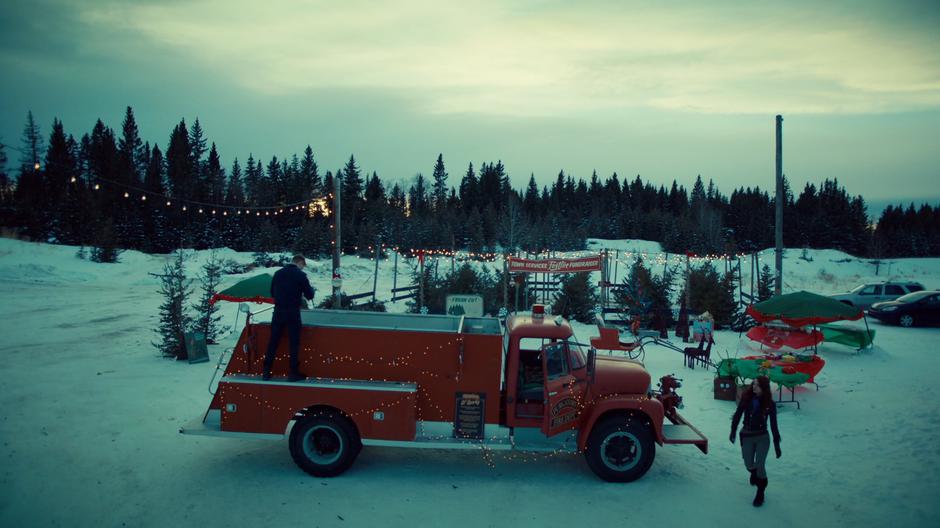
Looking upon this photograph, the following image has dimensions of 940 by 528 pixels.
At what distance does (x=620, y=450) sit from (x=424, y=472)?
2.70 metres

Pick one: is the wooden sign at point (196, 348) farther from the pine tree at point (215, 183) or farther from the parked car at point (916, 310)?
the pine tree at point (215, 183)

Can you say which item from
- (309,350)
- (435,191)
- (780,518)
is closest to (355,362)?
(309,350)

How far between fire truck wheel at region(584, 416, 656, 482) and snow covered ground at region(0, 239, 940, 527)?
20 centimetres

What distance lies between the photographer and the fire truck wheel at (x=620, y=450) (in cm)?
686

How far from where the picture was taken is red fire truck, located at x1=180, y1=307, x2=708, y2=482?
22.2 ft

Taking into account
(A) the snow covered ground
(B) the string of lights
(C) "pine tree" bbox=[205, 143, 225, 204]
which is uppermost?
(C) "pine tree" bbox=[205, 143, 225, 204]

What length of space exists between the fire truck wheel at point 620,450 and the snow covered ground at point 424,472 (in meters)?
0.20

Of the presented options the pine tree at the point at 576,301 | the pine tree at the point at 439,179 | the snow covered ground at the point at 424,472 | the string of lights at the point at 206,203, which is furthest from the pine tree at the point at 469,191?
the snow covered ground at the point at 424,472

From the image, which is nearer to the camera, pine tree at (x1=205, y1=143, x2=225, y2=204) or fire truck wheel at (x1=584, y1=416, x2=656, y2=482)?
fire truck wheel at (x1=584, y1=416, x2=656, y2=482)

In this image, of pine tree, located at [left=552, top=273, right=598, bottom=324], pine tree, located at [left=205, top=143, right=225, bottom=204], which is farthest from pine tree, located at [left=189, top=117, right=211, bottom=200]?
pine tree, located at [left=552, top=273, right=598, bottom=324]

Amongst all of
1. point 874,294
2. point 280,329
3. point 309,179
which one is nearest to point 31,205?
point 309,179

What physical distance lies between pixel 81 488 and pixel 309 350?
3150 millimetres

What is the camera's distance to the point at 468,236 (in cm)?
6662

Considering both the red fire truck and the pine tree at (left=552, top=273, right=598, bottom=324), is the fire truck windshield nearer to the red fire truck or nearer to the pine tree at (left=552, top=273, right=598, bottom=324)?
the red fire truck
